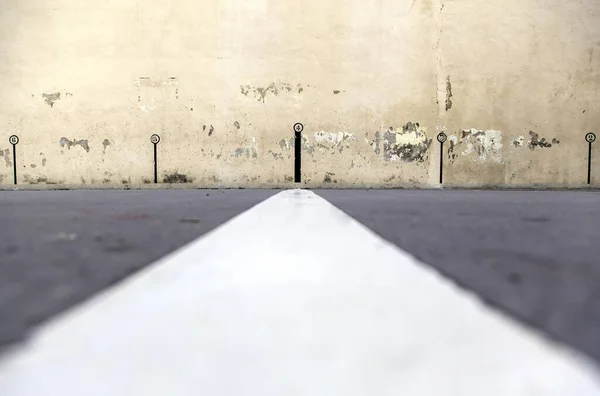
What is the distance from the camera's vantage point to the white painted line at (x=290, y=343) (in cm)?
47

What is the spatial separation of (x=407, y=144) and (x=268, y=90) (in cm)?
177

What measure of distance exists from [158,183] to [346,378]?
18.6ft

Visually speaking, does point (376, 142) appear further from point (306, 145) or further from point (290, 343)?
point (290, 343)

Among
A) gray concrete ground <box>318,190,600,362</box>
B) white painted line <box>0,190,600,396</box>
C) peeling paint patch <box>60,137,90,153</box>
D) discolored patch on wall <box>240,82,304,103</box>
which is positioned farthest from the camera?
discolored patch on wall <box>240,82,304,103</box>

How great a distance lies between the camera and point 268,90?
593 centimetres

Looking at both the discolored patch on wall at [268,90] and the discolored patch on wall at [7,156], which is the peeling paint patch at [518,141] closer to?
the discolored patch on wall at [268,90]

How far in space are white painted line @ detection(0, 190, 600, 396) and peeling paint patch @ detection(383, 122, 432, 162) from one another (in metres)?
4.99

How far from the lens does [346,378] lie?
0.48 meters

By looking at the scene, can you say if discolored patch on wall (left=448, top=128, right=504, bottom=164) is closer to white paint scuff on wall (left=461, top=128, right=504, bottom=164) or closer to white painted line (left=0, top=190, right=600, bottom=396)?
white paint scuff on wall (left=461, top=128, right=504, bottom=164)

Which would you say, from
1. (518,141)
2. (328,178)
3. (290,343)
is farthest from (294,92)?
(290,343)

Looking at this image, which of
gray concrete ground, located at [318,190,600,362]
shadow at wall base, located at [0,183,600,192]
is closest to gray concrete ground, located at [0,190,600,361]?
gray concrete ground, located at [318,190,600,362]

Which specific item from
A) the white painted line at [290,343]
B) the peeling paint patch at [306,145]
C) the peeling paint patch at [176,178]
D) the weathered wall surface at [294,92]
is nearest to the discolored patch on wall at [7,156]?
the weathered wall surface at [294,92]

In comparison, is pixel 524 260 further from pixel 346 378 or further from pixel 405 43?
pixel 405 43

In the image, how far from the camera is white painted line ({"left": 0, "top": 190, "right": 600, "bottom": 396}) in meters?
0.47
